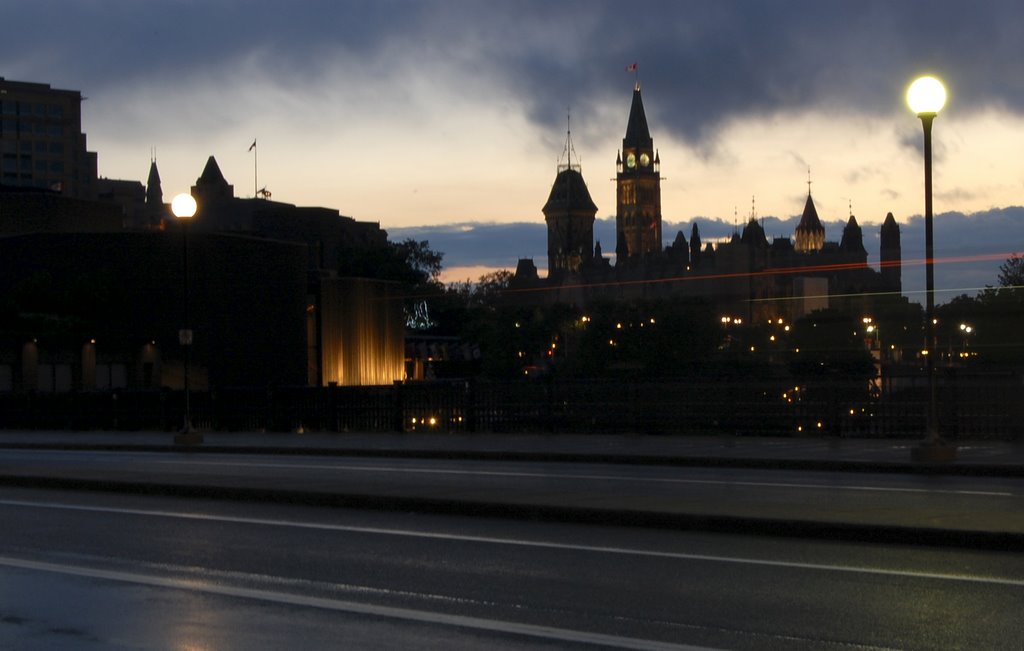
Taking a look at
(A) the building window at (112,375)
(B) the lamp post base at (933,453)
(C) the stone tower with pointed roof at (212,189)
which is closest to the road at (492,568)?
(B) the lamp post base at (933,453)

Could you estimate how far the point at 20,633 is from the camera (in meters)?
8.20

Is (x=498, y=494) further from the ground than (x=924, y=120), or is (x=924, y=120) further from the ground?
(x=924, y=120)

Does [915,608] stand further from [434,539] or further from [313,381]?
[313,381]

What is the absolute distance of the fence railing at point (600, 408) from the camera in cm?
2461

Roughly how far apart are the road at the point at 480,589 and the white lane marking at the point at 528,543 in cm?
4

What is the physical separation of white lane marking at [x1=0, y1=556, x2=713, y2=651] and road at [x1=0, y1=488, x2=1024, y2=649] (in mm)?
26

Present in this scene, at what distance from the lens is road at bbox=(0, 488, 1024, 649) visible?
798cm

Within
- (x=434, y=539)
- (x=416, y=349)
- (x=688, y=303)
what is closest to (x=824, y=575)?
(x=434, y=539)

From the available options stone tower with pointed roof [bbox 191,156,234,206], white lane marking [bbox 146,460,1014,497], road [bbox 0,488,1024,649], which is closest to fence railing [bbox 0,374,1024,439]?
white lane marking [bbox 146,460,1014,497]

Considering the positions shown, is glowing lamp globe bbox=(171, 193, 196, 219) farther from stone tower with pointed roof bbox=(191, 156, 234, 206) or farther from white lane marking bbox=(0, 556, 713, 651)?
stone tower with pointed roof bbox=(191, 156, 234, 206)

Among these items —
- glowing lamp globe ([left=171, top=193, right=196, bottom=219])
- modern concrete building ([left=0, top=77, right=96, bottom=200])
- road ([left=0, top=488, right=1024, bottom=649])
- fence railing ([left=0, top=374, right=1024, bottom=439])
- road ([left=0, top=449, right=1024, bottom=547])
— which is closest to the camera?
road ([left=0, top=488, right=1024, bottom=649])

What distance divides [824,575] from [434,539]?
4.01 m

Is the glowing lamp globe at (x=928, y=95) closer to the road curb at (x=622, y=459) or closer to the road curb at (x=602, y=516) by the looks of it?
the road curb at (x=622, y=459)

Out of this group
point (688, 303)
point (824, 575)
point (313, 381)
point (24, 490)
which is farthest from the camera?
point (313, 381)
